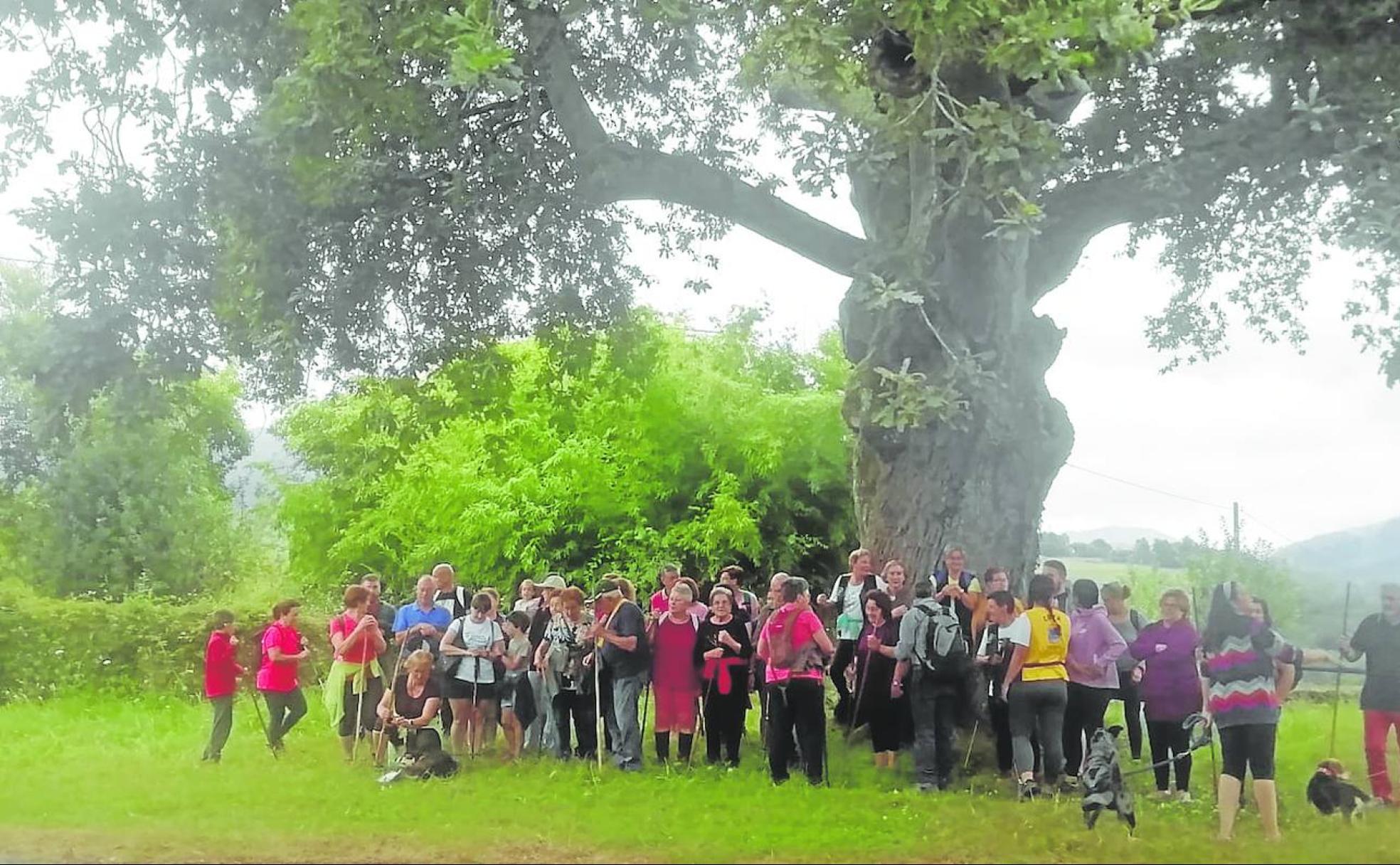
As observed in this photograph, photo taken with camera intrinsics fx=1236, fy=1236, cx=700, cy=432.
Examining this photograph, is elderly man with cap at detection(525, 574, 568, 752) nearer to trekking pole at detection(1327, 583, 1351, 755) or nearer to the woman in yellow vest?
the woman in yellow vest

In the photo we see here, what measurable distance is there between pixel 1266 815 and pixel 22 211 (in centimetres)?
915

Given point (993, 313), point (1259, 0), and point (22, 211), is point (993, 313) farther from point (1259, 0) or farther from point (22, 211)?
point (22, 211)

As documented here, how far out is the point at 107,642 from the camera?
35.0 ft

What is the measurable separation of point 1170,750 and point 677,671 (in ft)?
10.8

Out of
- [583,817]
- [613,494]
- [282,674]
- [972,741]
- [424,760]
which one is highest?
[613,494]

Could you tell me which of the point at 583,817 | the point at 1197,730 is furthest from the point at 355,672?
the point at 1197,730

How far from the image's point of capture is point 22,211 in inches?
357

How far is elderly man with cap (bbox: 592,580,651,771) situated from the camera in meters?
8.58

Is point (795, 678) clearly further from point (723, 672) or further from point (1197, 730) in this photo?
point (1197, 730)

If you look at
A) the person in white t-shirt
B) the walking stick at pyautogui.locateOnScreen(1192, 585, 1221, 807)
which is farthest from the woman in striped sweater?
the person in white t-shirt

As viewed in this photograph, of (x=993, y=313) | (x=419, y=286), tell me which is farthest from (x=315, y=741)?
(x=993, y=313)

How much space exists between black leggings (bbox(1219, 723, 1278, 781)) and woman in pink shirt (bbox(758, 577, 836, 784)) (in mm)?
2392

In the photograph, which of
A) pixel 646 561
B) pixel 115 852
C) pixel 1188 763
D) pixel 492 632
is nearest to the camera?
pixel 115 852

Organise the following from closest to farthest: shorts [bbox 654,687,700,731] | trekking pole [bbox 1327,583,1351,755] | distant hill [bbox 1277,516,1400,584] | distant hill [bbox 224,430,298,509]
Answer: trekking pole [bbox 1327,583,1351,755] → distant hill [bbox 1277,516,1400,584] → shorts [bbox 654,687,700,731] → distant hill [bbox 224,430,298,509]
